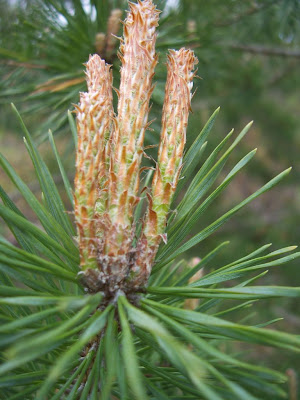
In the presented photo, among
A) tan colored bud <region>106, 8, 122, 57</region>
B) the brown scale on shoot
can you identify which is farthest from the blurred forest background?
the brown scale on shoot

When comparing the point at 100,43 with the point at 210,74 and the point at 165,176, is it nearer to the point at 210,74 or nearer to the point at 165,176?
the point at 165,176

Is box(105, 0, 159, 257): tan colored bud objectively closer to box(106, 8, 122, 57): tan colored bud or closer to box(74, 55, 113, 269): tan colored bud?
box(74, 55, 113, 269): tan colored bud

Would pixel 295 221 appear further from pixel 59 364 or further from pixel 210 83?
pixel 59 364

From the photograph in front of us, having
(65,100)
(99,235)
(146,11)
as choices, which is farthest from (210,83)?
(99,235)

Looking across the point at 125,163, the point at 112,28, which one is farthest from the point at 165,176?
the point at 112,28

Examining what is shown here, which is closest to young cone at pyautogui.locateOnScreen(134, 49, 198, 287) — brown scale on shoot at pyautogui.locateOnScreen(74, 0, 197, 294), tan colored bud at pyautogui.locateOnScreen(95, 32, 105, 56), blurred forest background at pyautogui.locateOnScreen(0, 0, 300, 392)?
brown scale on shoot at pyautogui.locateOnScreen(74, 0, 197, 294)

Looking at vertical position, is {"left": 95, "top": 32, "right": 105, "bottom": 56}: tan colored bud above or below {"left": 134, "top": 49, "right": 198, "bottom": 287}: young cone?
above

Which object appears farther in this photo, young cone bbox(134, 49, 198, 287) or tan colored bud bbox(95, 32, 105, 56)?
tan colored bud bbox(95, 32, 105, 56)
